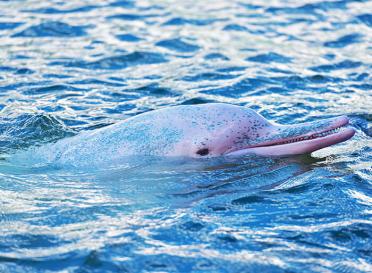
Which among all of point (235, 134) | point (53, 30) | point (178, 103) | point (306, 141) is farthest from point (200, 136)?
point (53, 30)

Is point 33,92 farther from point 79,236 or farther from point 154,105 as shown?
point 79,236

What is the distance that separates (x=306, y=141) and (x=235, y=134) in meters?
0.86

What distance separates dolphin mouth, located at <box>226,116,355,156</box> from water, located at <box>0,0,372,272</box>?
0.15 metres

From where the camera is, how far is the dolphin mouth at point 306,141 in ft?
28.9

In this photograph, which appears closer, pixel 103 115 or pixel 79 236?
pixel 79 236

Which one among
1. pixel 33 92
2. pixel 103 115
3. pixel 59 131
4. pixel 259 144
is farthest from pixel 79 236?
pixel 33 92

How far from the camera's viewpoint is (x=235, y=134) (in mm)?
Answer: 9203

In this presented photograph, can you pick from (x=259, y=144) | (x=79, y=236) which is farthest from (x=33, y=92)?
(x=79, y=236)

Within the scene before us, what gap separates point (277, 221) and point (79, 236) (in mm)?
1992

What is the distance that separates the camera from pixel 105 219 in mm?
7828

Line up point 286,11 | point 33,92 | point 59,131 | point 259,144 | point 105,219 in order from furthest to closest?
1. point 286,11
2. point 33,92
3. point 59,131
4. point 259,144
5. point 105,219

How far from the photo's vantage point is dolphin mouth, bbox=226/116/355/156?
882 cm

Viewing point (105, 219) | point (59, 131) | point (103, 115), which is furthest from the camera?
point (103, 115)

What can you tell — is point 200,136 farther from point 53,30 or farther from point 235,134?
point 53,30
